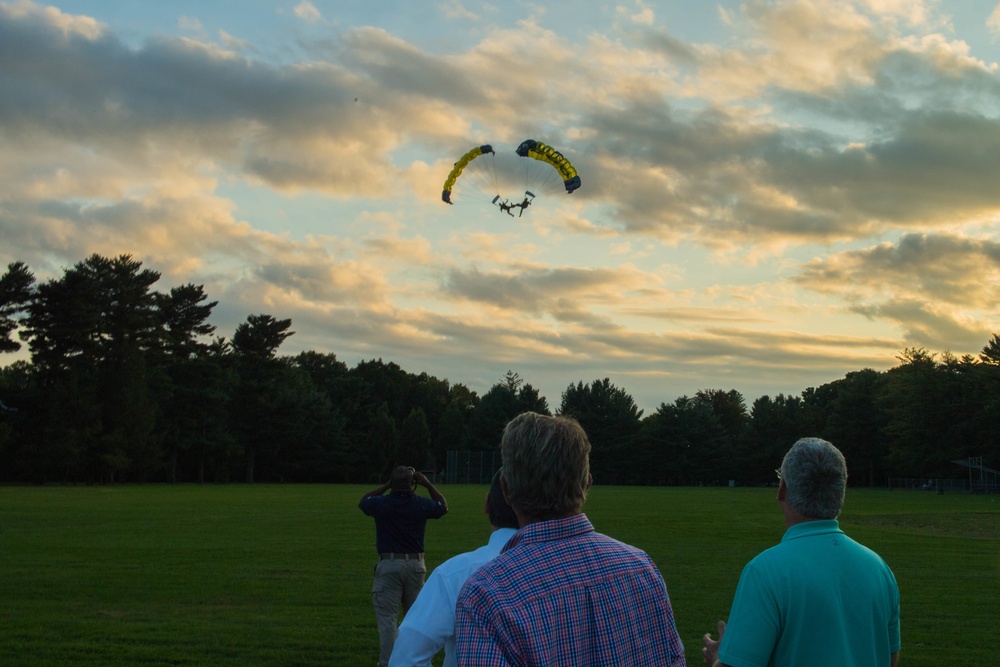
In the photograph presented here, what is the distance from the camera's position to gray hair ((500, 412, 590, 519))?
279 cm

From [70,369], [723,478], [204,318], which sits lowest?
[723,478]

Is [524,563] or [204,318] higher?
[204,318]

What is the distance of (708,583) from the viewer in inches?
644

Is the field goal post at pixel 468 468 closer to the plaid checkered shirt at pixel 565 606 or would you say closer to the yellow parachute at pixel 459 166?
the yellow parachute at pixel 459 166

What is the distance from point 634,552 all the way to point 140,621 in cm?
1136

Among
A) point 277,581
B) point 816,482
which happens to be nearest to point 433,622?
point 816,482

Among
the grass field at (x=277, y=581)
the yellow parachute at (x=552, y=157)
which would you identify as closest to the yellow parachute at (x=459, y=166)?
the yellow parachute at (x=552, y=157)

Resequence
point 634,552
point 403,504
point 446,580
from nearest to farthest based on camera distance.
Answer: point 634,552
point 446,580
point 403,504

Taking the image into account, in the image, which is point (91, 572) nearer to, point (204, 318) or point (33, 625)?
point (33, 625)

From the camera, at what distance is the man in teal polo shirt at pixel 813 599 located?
→ 3.26 m

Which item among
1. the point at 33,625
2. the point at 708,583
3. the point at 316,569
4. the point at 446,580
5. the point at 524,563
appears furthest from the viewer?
the point at 316,569

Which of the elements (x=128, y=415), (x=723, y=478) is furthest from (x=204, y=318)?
(x=723, y=478)

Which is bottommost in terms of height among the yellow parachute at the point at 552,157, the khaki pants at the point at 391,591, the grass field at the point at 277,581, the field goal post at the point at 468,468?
the field goal post at the point at 468,468

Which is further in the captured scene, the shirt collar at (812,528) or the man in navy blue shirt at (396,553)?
the man in navy blue shirt at (396,553)
